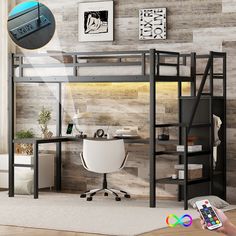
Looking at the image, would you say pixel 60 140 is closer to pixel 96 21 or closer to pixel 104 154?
pixel 104 154

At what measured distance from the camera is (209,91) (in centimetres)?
787

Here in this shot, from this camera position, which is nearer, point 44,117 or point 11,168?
point 11,168

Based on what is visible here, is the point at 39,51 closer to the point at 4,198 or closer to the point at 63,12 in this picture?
the point at 63,12

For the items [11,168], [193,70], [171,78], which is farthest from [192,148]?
[11,168]

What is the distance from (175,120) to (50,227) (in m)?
2.68

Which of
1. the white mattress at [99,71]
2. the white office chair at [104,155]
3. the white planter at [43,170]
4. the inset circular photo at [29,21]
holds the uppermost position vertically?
the inset circular photo at [29,21]

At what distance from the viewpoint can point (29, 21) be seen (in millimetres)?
A: 6707

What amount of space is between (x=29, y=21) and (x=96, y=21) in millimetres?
1884

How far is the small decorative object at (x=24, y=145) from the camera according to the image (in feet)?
27.3

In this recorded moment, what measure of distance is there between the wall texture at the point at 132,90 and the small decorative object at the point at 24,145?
0.38 m

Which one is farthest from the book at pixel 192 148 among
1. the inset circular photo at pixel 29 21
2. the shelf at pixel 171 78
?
the inset circular photo at pixel 29 21

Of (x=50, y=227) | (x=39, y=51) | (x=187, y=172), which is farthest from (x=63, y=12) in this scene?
(x=50, y=227)

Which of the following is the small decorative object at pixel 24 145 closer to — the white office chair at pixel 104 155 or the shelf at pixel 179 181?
the white office chair at pixel 104 155

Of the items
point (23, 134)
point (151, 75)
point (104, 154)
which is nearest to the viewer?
point (151, 75)
